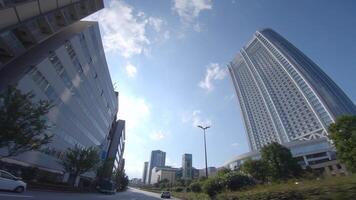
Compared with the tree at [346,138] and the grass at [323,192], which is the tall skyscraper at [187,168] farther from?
the grass at [323,192]

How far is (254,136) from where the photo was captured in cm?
14938

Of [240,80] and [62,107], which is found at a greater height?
[240,80]

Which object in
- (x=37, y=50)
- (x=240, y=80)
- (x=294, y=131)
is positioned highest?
(x=240, y=80)

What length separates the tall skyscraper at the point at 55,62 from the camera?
27589mm

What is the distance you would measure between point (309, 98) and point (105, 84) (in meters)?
111

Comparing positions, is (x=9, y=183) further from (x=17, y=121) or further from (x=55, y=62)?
(x=55, y=62)

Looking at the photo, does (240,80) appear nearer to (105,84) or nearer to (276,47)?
(276,47)

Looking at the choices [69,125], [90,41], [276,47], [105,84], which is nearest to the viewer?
[69,125]

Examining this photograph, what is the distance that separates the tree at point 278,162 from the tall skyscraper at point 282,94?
68.5 meters

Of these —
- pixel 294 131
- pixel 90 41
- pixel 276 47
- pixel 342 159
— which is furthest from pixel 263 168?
pixel 276 47

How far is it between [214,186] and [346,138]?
32.3 meters

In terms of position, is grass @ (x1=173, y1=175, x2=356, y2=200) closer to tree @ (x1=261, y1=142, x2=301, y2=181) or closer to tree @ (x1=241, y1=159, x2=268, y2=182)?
tree @ (x1=261, y1=142, x2=301, y2=181)

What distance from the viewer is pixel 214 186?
16.4 m

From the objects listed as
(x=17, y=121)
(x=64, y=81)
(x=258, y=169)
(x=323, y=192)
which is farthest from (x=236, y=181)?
(x=258, y=169)
